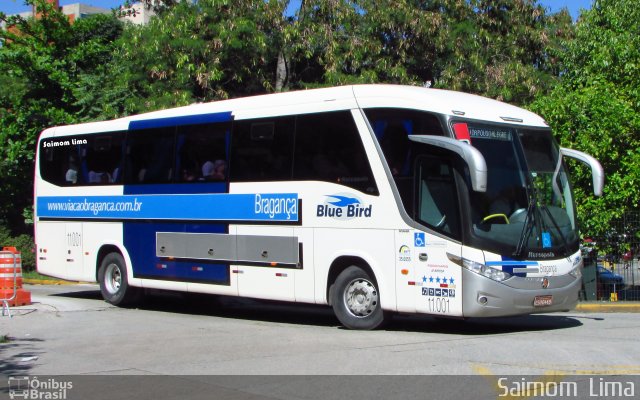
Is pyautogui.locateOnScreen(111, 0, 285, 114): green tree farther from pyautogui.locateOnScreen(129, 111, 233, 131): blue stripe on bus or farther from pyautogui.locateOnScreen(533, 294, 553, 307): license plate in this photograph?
pyautogui.locateOnScreen(533, 294, 553, 307): license plate

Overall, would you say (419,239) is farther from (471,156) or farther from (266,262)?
(266,262)

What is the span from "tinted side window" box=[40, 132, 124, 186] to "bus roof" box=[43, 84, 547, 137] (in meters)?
3.08

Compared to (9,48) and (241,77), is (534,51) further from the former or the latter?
(9,48)

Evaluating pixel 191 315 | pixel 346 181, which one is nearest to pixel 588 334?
pixel 346 181

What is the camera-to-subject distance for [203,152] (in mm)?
15164

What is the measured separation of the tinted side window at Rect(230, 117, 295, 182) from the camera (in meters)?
13.8

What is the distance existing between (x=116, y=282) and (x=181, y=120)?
3.93 m

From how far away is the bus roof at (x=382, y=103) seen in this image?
12188 mm

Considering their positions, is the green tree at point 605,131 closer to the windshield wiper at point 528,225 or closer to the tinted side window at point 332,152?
the windshield wiper at point 528,225

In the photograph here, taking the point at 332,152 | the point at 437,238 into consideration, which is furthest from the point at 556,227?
the point at 332,152

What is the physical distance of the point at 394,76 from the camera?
2414 centimetres

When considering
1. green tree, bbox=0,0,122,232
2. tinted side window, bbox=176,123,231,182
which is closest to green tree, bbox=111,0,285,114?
green tree, bbox=0,0,122,232

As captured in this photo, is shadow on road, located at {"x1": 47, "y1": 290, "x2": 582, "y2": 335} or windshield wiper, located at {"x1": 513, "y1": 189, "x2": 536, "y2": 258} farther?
shadow on road, located at {"x1": 47, "y1": 290, "x2": 582, "y2": 335}

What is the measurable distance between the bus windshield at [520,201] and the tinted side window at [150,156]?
20.9 ft
